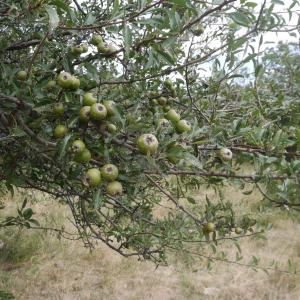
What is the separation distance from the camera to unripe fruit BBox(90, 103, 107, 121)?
4.16ft

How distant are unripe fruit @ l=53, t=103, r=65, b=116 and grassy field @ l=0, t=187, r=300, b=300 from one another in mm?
3224

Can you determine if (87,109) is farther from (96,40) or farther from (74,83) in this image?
(96,40)

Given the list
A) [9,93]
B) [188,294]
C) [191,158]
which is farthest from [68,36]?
[188,294]

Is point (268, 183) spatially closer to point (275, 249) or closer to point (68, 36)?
point (68, 36)

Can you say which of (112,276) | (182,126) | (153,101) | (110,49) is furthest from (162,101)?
(112,276)

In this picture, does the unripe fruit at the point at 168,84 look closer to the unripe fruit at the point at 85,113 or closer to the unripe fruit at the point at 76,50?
the unripe fruit at the point at 76,50

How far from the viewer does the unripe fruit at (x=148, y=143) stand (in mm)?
1265

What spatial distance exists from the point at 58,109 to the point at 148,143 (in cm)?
34

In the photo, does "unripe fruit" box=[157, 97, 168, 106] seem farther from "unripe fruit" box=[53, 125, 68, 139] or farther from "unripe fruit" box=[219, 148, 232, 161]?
"unripe fruit" box=[53, 125, 68, 139]

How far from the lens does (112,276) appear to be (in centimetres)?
508

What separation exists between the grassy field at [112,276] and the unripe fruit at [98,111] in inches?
133

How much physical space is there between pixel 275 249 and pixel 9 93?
17.6ft

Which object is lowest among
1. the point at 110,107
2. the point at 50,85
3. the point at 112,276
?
the point at 112,276

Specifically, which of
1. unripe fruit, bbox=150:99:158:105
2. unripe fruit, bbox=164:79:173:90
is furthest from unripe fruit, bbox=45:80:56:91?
unripe fruit, bbox=164:79:173:90
